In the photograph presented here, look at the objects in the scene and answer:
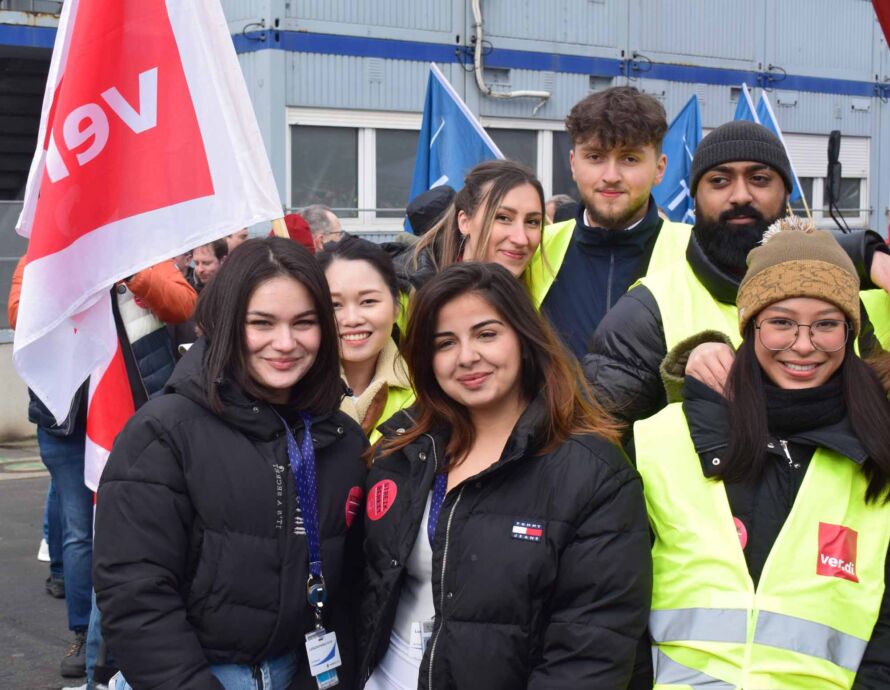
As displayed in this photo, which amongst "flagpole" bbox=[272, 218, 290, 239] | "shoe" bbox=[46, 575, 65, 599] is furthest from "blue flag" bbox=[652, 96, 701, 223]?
"flagpole" bbox=[272, 218, 290, 239]

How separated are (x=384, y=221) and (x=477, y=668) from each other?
37.8 ft

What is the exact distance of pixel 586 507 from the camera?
2.81 metres

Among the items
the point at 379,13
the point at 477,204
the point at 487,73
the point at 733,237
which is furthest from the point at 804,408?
the point at 487,73

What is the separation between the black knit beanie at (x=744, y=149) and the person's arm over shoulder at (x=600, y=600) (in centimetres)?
116

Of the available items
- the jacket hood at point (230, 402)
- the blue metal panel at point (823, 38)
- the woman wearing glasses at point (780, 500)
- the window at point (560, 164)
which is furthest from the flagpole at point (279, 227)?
the blue metal panel at point (823, 38)

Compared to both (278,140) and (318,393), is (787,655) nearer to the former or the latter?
(318,393)

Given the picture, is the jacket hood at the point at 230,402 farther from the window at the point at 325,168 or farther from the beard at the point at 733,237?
the window at the point at 325,168

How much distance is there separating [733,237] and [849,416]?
806 mm

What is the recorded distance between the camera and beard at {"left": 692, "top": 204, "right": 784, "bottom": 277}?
11.3 ft

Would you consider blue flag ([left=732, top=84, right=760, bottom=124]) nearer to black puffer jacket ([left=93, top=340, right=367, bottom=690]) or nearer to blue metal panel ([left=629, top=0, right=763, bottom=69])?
blue metal panel ([left=629, top=0, right=763, bottom=69])

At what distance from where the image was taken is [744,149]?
3480 millimetres

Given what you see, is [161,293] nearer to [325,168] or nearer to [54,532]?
[54,532]

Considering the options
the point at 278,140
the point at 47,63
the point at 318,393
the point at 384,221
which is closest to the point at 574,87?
the point at 384,221

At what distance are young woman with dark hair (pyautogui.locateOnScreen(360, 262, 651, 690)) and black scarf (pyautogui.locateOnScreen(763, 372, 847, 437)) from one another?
0.35 meters
